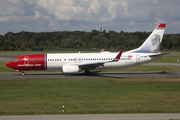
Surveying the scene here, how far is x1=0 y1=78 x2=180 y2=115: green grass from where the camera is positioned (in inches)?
601

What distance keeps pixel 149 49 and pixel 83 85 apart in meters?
15.3

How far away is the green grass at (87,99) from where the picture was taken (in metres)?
15.3

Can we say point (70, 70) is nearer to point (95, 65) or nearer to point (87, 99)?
point (95, 65)

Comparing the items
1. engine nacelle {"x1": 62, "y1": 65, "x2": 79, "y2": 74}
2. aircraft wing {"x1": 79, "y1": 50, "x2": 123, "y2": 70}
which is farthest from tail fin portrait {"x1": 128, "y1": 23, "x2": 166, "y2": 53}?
engine nacelle {"x1": 62, "y1": 65, "x2": 79, "y2": 74}

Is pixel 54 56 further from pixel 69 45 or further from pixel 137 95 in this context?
pixel 69 45

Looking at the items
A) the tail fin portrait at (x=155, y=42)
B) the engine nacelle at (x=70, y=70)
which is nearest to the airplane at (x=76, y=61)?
the engine nacelle at (x=70, y=70)

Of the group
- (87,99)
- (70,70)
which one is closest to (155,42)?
(70,70)

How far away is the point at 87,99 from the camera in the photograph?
18578 millimetres

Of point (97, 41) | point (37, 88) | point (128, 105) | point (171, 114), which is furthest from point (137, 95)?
point (97, 41)

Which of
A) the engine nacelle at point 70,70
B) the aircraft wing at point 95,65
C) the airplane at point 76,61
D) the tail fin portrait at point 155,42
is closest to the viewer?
the aircraft wing at point 95,65

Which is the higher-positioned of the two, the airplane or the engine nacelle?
the airplane

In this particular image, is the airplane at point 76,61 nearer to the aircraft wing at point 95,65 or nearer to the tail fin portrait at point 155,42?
the aircraft wing at point 95,65

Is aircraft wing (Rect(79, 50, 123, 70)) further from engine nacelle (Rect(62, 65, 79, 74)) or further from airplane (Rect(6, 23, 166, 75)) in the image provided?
engine nacelle (Rect(62, 65, 79, 74))
